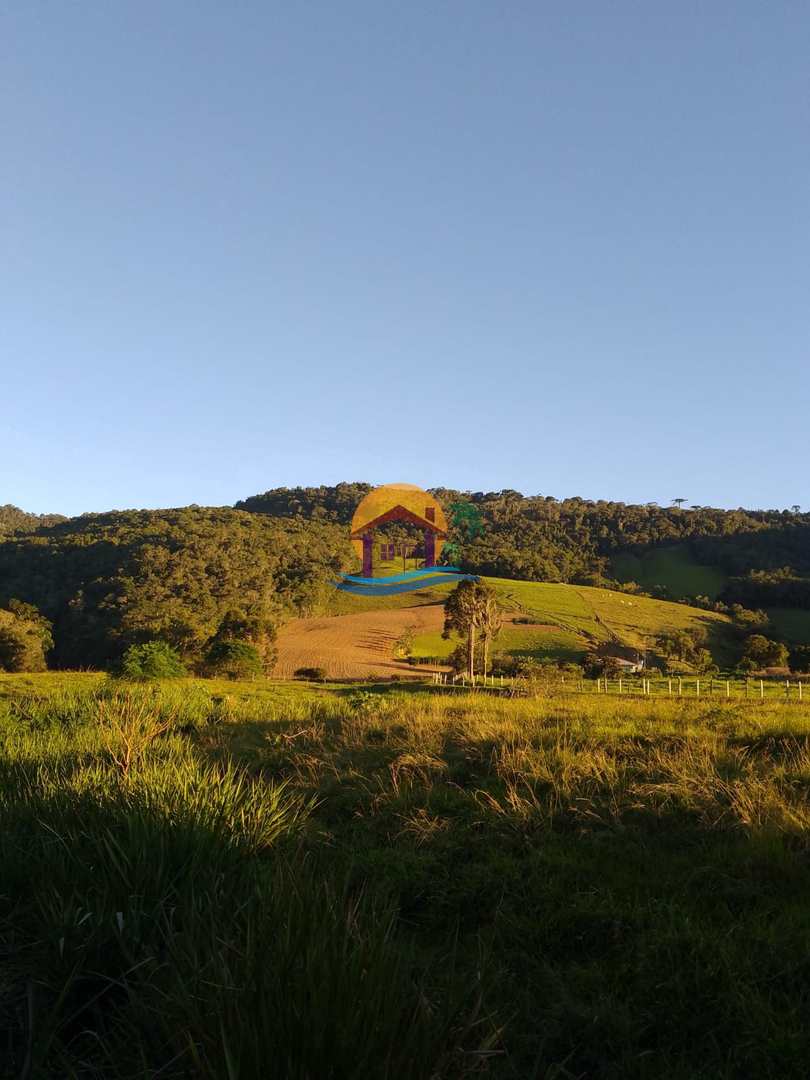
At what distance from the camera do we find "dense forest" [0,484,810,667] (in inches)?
2987

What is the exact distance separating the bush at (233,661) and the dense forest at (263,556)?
728 cm

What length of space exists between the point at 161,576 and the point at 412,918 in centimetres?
9019

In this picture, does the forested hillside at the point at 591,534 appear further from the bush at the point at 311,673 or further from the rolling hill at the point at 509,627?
the bush at the point at 311,673

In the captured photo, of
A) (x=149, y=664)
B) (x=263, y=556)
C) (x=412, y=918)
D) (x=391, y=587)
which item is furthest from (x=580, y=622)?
(x=412, y=918)

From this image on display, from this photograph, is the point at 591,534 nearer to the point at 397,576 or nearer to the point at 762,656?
the point at 397,576

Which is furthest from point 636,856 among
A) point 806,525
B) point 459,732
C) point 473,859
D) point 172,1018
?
point 806,525

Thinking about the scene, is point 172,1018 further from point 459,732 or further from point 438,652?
point 438,652

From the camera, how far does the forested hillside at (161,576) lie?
7431 cm

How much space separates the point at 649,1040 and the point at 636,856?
212cm

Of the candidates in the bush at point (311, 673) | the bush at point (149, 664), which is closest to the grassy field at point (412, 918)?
the bush at point (149, 664)

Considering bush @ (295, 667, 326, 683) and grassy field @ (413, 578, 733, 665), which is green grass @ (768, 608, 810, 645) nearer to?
grassy field @ (413, 578, 733, 665)

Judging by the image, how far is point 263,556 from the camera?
108m

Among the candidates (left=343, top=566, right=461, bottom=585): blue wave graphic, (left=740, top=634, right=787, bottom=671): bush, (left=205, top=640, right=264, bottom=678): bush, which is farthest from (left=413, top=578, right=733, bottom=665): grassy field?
(left=205, top=640, right=264, bottom=678): bush

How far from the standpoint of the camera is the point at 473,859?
5312 millimetres
